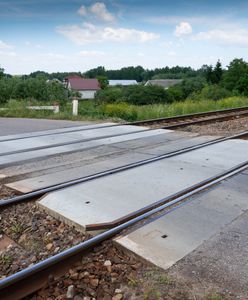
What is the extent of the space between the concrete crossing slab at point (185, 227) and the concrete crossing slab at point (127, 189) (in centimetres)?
45

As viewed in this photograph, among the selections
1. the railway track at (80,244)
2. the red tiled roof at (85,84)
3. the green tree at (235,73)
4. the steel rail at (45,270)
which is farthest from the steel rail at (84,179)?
the red tiled roof at (85,84)

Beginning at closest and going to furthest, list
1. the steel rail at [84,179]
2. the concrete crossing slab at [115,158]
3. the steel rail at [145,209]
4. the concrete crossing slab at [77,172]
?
the steel rail at [145,209] < the steel rail at [84,179] < the concrete crossing slab at [77,172] < the concrete crossing slab at [115,158]

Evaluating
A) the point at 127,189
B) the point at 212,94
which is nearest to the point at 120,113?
the point at 127,189

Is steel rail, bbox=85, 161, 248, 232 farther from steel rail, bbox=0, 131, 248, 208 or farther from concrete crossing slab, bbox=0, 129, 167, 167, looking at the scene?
concrete crossing slab, bbox=0, 129, 167, 167

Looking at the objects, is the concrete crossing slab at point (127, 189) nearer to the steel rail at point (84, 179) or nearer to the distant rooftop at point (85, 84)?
the steel rail at point (84, 179)

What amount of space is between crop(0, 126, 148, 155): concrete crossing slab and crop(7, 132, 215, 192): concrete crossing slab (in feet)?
4.15

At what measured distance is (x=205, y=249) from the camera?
322 centimetres

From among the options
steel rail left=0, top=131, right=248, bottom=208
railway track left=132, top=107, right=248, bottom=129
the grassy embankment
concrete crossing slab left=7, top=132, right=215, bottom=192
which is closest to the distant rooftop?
the grassy embankment

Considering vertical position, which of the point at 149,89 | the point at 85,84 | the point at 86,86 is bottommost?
the point at 86,86

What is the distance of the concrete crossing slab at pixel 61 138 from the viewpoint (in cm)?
805

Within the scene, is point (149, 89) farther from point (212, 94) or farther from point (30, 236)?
point (30, 236)

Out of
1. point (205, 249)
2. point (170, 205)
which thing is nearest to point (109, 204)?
point (170, 205)

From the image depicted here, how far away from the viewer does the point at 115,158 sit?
22.9 feet

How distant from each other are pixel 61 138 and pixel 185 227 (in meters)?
6.22
